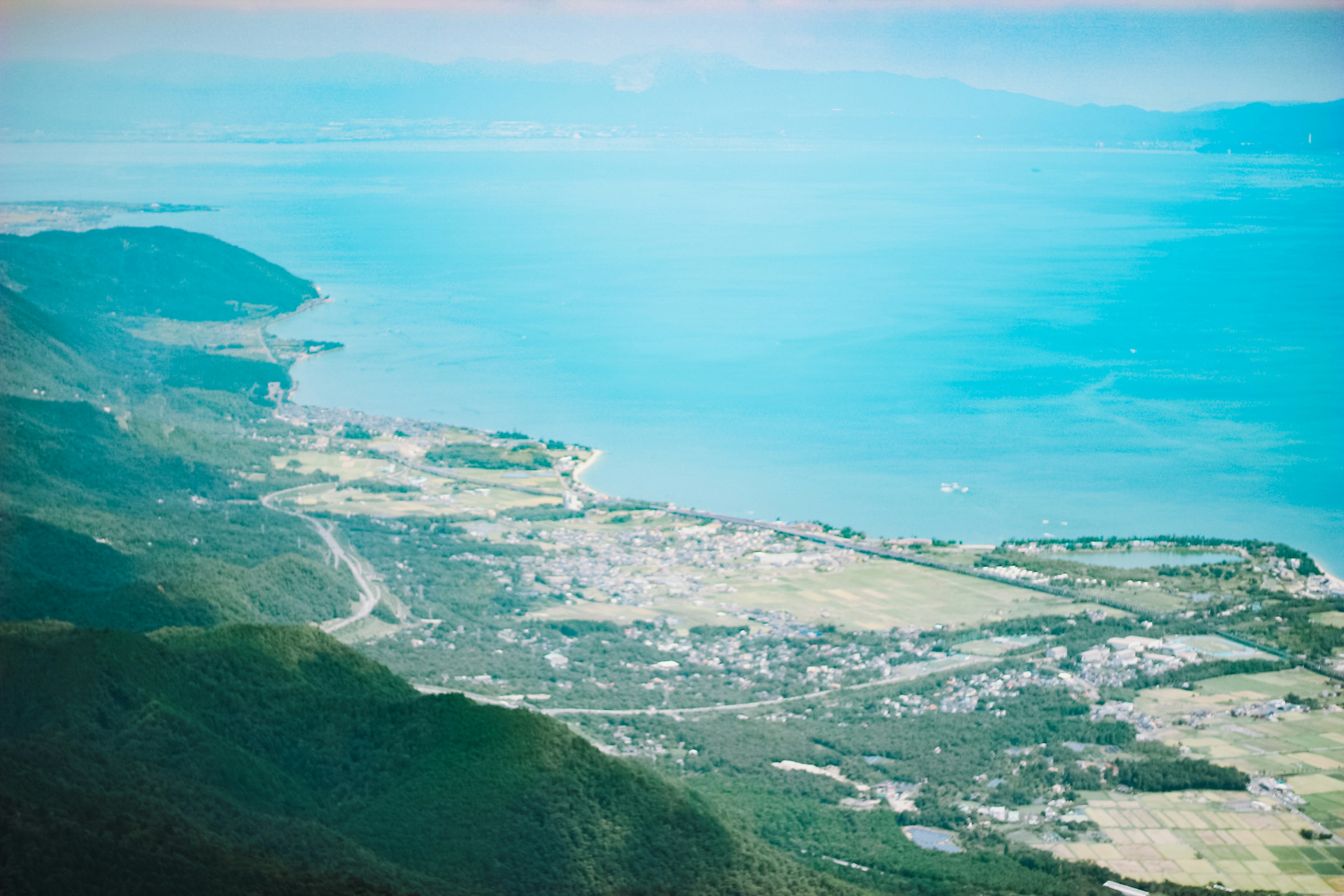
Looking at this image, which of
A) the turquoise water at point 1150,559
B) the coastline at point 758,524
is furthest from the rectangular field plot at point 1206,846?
the turquoise water at point 1150,559

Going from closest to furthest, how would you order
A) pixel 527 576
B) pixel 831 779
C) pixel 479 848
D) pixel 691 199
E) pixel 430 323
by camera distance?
1. pixel 479 848
2. pixel 831 779
3. pixel 527 576
4. pixel 430 323
5. pixel 691 199

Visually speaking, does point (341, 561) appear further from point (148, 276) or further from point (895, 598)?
point (148, 276)

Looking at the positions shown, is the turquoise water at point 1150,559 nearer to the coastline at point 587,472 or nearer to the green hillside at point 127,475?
the coastline at point 587,472

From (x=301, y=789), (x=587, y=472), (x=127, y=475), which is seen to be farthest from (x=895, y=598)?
(x=127, y=475)

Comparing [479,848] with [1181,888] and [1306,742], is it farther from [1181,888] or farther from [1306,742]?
[1306,742]

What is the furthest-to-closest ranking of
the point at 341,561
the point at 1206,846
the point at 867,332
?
the point at 867,332 → the point at 341,561 → the point at 1206,846

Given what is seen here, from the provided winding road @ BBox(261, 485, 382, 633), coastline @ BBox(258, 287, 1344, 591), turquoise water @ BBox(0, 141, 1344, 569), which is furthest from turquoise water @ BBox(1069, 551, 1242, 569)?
winding road @ BBox(261, 485, 382, 633)

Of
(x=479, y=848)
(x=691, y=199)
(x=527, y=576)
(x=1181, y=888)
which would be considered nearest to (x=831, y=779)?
(x=1181, y=888)
